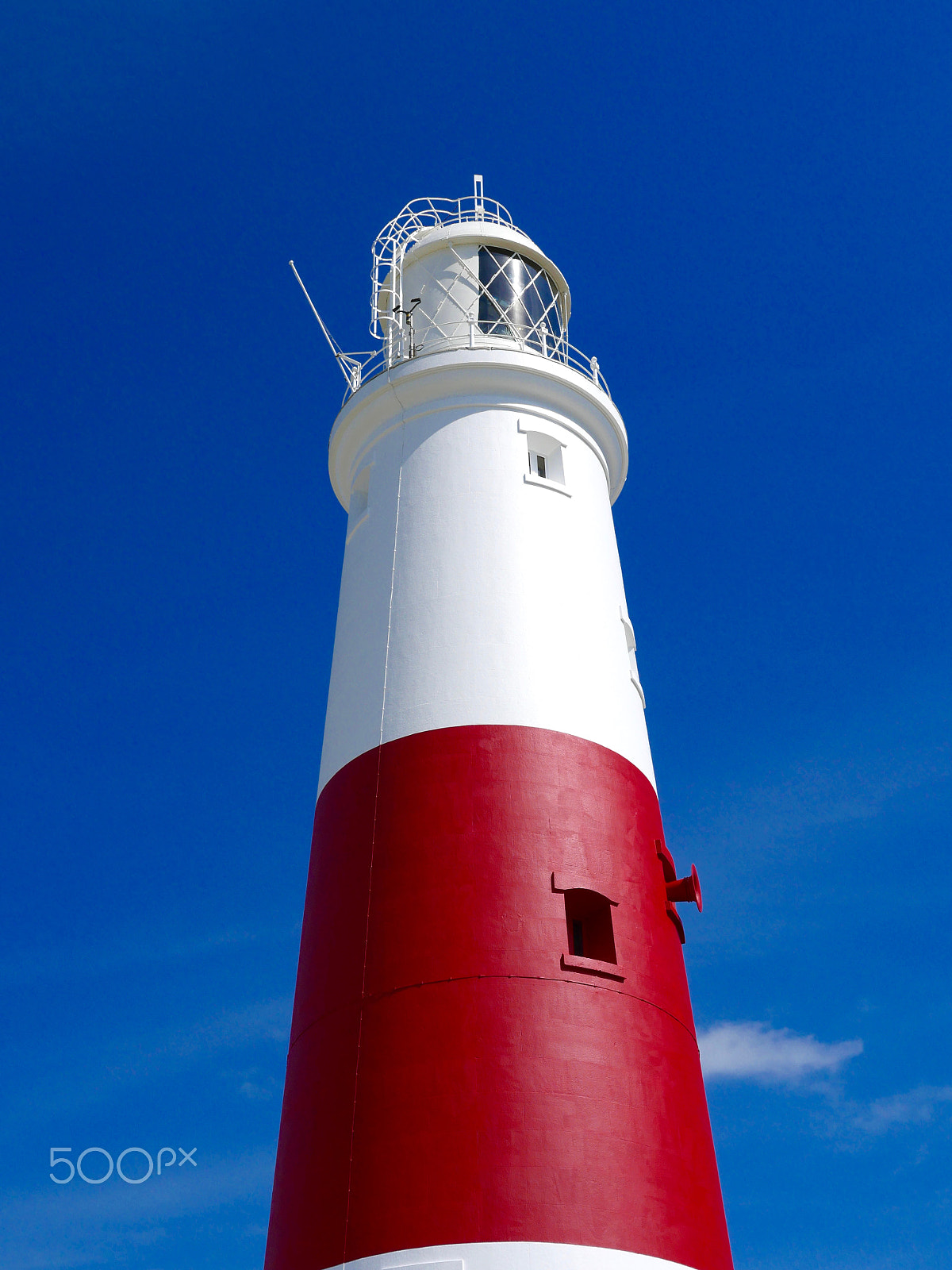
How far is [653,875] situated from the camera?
1148 centimetres

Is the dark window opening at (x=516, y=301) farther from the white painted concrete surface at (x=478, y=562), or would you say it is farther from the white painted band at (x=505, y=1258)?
the white painted band at (x=505, y=1258)

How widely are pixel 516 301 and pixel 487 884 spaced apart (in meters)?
8.77

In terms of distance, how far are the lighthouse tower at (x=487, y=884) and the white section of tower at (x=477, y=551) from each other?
3 cm

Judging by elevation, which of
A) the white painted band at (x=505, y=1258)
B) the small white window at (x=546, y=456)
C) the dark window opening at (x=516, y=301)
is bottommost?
the white painted band at (x=505, y=1258)

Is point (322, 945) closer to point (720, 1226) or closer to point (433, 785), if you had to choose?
point (433, 785)

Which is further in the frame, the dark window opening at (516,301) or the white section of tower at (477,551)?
the dark window opening at (516,301)

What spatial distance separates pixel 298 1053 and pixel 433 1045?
1.74 m

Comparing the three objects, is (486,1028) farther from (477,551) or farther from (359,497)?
(359,497)

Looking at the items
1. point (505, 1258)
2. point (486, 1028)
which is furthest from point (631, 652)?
point (505, 1258)

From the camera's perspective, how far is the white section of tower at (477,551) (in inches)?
460

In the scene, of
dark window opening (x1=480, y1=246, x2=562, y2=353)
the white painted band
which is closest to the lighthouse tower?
the white painted band

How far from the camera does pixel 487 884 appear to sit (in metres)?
10.3

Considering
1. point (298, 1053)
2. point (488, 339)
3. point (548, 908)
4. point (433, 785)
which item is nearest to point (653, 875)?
point (548, 908)

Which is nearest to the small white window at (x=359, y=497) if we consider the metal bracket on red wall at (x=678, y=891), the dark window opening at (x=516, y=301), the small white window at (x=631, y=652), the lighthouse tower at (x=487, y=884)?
the lighthouse tower at (x=487, y=884)
